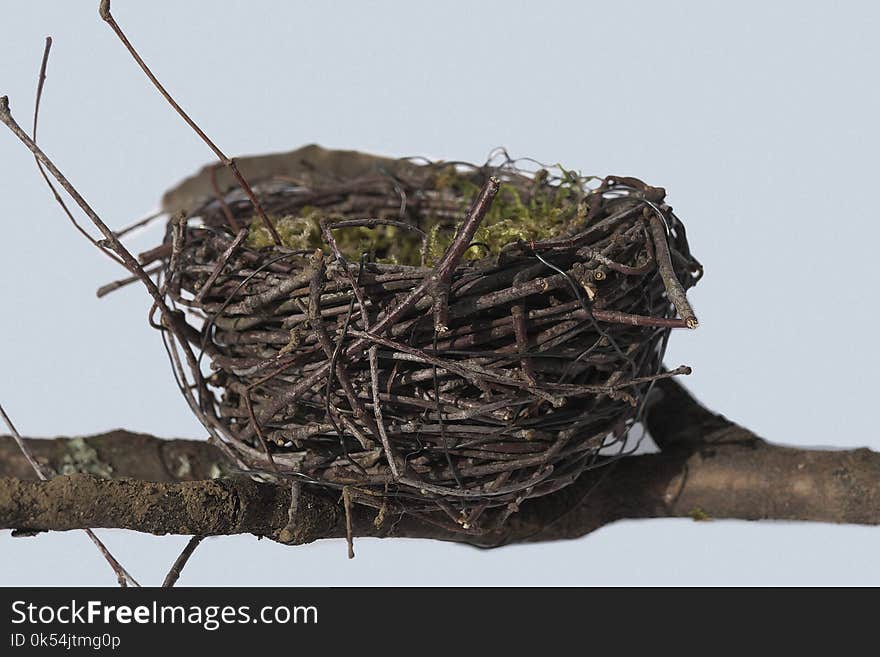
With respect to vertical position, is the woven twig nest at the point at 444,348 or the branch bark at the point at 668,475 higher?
the woven twig nest at the point at 444,348

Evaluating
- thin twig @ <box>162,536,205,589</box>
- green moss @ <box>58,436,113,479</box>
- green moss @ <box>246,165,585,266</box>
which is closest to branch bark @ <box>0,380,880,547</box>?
green moss @ <box>58,436,113,479</box>

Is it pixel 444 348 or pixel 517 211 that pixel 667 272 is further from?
pixel 517 211

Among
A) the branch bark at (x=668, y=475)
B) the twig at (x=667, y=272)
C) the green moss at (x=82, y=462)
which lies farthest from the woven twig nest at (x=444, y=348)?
the green moss at (x=82, y=462)

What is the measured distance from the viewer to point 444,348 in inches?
36.2

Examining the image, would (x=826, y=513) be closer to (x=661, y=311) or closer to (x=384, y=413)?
(x=661, y=311)

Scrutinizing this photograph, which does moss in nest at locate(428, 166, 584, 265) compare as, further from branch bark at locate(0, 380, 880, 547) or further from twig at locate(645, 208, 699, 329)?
branch bark at locate(0, 380, 880, 547)

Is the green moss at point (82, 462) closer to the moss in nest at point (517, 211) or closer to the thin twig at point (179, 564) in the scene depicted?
the thin twig at point (179, 564)

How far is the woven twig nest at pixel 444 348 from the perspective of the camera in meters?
0.91

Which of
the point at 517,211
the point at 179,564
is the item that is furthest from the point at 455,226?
the point at 179,564

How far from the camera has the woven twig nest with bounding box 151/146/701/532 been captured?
35.7 inches

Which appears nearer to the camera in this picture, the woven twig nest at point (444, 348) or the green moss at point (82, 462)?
the woven twig nest at point (444, 348)

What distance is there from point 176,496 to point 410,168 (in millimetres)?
697

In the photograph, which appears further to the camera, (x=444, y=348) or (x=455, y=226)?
(x=455, y=226)

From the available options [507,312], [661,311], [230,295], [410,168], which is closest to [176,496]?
[230,295]
